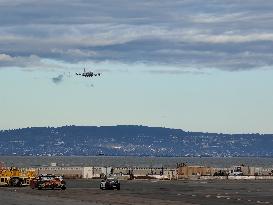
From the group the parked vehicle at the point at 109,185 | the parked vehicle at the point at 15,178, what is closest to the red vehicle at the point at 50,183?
the parked vehicle at the point at 109,185

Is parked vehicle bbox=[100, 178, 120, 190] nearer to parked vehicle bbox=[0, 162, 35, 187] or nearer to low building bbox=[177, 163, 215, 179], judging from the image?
parked vehicle bbox=[0, 162, 35, 187]

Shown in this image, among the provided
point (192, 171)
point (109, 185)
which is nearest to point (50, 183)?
Result: point (109, 185)

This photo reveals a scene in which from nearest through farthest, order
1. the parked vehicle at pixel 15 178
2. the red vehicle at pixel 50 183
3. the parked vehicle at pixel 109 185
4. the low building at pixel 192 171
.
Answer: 1. the red vehicle at pixel 50 183
2. the parked vehicle at pixel 109 185
3. the parked vehicle at pixel 15 178
4. the low building at pixel 192 171

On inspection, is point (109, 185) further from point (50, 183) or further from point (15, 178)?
point (15, 178)

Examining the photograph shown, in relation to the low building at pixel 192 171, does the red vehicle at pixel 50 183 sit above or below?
below

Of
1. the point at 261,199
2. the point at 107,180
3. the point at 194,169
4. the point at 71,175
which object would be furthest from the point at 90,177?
the point at 261,199

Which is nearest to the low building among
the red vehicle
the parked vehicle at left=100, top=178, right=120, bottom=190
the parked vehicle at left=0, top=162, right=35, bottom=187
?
the parked vehicle at left=0, top=162, right=35, bottom=187

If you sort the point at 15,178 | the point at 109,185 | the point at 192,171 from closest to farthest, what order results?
the point at 109,185
the point at 15,178
the point at 192,171

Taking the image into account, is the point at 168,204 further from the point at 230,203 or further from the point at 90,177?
the point at 90,177

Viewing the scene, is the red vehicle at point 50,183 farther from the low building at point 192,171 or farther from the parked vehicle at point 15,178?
the low building at point 192,171

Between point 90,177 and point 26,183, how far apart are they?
146ft

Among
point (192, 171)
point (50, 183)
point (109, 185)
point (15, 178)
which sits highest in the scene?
point (192, 171)

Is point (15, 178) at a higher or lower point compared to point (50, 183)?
higher

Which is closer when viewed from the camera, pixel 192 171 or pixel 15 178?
pixel 15 178
